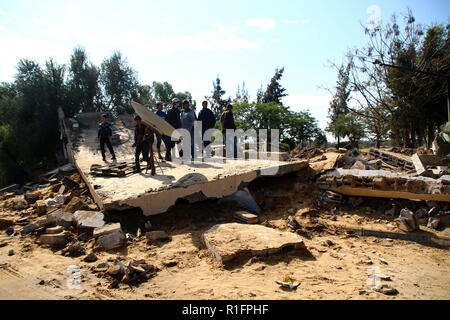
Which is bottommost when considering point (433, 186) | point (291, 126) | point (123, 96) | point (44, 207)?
point (44, 207)

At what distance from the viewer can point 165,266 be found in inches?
144

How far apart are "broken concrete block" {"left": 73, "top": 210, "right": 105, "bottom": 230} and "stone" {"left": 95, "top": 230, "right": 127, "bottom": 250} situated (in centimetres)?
38

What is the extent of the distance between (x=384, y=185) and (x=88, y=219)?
5809 millimetres

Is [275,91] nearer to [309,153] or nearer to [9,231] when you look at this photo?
[309,153]

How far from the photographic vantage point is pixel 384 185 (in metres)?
5.98

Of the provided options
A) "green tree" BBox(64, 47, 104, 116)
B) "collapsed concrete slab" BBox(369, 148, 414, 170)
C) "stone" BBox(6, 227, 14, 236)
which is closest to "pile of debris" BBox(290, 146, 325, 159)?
"collapsed concrete slab" BBox(369, 148, 414, 170)

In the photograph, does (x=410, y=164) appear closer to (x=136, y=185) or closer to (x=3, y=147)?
(x=136, y=185)

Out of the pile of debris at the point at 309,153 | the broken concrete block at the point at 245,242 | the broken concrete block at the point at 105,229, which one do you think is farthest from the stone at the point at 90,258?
the pile of debris at the point at 309,153

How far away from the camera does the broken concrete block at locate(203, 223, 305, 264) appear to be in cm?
380

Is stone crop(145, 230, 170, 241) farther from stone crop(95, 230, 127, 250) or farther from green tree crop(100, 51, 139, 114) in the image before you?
green tree crop(100, 51, 139, 114)

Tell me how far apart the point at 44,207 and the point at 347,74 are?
1665 centimetres

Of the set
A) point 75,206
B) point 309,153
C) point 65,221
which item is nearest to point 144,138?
point 75,206
